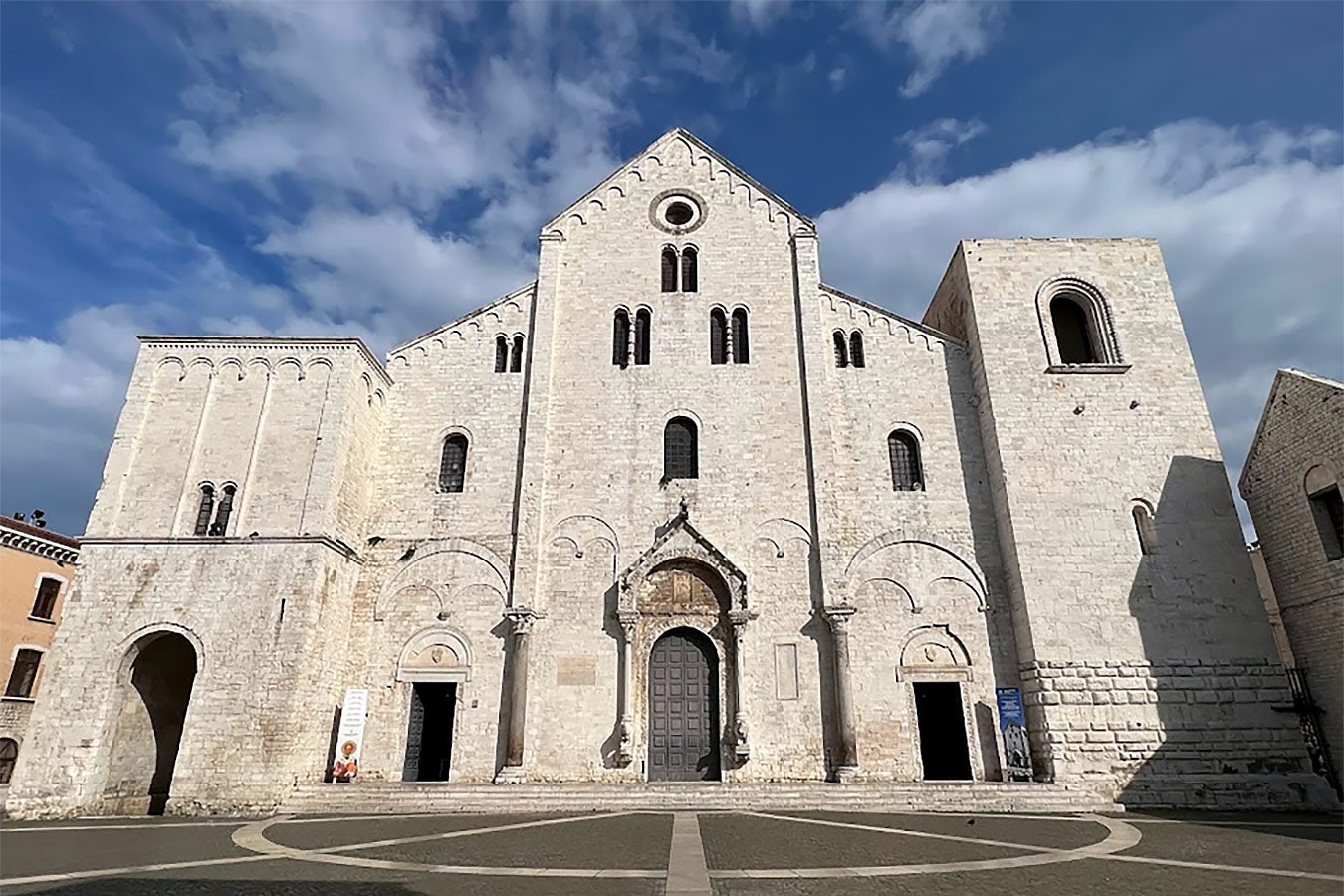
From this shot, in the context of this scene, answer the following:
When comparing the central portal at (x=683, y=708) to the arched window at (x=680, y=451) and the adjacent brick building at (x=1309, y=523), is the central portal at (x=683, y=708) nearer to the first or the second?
the arched window at (x=680, y=451)

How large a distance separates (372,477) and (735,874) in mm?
14624

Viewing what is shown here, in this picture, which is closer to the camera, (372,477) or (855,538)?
(855,538)

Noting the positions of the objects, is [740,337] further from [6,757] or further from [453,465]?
[6,757]

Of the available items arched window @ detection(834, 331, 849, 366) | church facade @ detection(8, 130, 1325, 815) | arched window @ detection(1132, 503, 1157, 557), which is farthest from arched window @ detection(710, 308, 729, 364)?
arched window @ detection(1132, 503, 1157, 557)

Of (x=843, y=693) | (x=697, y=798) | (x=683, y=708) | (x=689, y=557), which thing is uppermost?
(x=689, y=557)

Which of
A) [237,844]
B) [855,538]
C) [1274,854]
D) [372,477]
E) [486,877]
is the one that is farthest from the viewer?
[372,477]

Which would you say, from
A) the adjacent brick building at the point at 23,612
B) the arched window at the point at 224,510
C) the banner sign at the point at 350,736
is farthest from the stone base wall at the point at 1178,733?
the adjacent brick building at the point at 23,612

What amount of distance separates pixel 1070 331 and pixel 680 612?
13.4m

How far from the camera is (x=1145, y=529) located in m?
16.7

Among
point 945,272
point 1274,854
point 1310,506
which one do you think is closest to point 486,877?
point 1274,854

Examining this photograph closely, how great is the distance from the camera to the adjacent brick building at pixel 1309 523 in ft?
48.9

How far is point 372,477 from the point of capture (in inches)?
747

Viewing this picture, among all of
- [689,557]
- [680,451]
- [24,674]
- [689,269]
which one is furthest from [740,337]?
[24,674]

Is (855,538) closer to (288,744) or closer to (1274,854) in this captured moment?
(1274,854)
